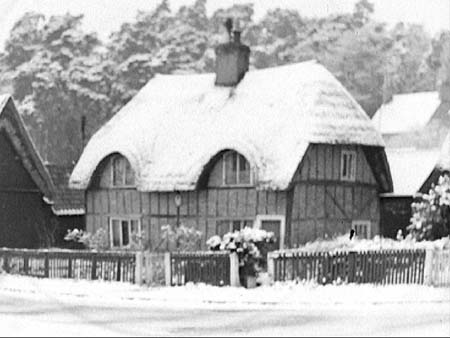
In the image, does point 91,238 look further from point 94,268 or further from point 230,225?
point 230,225

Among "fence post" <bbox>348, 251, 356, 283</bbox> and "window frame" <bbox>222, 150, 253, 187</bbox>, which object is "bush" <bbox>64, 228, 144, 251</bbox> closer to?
"window frame" <bbox>222, 150, 253, 187</bbox>

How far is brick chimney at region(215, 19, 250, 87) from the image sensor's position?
15.9 ft

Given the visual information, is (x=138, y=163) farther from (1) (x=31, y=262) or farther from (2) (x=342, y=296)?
(2) (x=342, y=296)

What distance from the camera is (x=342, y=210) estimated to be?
21.5ft

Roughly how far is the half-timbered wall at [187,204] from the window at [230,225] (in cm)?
4

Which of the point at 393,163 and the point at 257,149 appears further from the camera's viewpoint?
the point at 257,149

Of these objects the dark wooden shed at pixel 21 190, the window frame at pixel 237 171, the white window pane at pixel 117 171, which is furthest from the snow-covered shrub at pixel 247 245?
the dark wooden shed at pixel 21 190

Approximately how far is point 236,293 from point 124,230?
100 centimetres

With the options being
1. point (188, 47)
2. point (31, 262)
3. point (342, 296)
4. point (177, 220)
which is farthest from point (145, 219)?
point (188, 47)

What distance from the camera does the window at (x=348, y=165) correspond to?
287 inches

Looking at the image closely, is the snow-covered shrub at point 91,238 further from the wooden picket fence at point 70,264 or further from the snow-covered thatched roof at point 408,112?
the snow-covered thatched roof at point 408,112

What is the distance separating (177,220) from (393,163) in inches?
94.4

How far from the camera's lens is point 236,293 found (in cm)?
750

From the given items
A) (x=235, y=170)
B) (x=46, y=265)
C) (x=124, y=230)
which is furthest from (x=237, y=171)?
(x=46, y=265)
